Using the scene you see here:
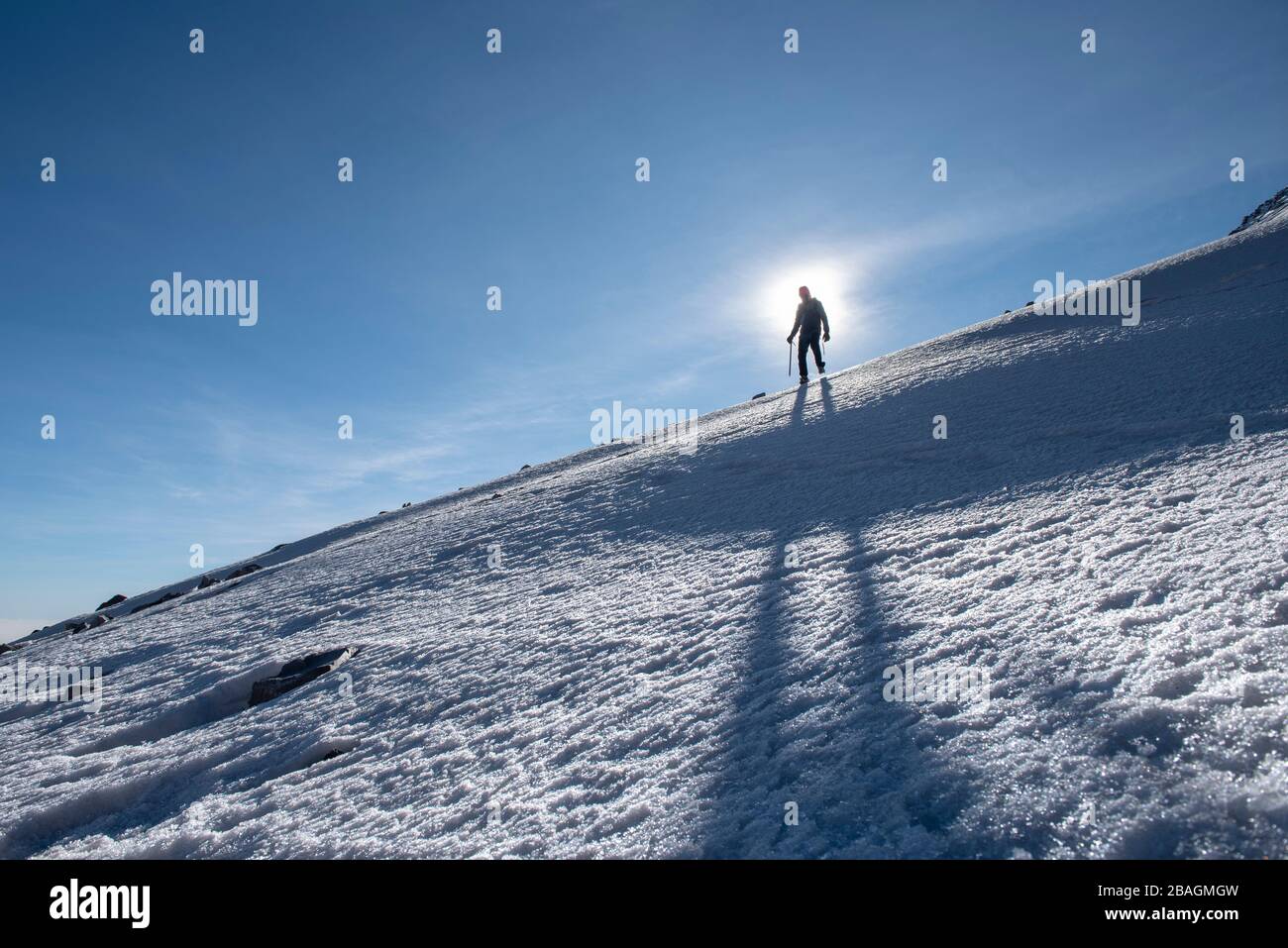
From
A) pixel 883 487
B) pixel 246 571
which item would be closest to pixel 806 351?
pixel 883 487

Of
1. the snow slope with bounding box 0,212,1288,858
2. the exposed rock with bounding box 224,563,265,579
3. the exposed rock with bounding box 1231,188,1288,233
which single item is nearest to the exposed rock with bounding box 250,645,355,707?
the snow slope with bounding box 0,212,1288,858

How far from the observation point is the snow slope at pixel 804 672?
7.25 feet

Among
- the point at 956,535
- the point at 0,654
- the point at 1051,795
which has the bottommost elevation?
the point at 0,654

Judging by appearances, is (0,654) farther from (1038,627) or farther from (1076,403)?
(1076,403)

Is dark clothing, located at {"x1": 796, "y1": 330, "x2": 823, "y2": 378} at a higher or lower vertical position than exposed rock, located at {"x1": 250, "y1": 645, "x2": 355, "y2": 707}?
higher

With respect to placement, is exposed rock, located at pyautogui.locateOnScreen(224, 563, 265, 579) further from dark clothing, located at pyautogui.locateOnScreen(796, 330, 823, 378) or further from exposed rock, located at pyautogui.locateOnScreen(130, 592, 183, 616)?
dark clothing, located at pyautogui.locateOnScreen(796, 330, 823, 378)

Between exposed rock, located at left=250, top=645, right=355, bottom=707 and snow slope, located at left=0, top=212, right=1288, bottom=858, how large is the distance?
158 mm

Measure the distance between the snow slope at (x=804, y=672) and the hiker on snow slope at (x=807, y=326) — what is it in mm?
6459

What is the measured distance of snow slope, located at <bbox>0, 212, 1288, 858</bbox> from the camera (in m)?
2.21

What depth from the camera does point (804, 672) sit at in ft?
10.8
